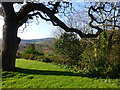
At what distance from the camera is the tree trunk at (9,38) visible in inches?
363

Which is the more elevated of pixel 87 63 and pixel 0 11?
pixel 0 11

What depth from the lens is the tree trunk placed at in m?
9.22

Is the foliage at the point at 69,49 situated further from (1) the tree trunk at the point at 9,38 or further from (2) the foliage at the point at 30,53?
(2) the foliage at the point at 30,53

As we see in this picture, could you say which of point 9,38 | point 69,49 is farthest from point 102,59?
point 9,38

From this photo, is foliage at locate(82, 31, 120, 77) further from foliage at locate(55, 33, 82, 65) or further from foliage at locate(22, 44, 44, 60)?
foliage at locate(22, 44, 44, 60)

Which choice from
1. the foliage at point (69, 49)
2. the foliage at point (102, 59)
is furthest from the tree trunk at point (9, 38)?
the foliage at point (69, 49)

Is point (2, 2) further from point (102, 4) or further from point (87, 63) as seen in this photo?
point (102, 4)

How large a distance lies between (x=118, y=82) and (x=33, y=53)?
53.1 ft

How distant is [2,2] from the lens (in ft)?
30.6

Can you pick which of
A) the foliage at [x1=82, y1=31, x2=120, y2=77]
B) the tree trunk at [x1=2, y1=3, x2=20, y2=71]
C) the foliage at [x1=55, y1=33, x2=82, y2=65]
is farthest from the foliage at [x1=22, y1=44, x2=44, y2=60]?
the foliage at [x1=82, y1=31, x2=120, y2=77]

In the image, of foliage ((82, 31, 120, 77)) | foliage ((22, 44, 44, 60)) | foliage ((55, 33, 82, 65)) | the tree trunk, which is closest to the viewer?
foliage ((82, 31, 120, 77))

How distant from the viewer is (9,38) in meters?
9.23

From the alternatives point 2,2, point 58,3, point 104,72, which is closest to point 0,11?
point 2,2

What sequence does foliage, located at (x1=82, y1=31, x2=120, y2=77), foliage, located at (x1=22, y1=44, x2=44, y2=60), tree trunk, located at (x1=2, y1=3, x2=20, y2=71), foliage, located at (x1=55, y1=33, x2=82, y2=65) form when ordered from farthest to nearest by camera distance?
foliage, located at (x1=22, y1=44, x2=44, y2=60) → foliage, located at (x1=55, y1=33, x2=82, y2=65) → tree trunk, located at (x1=2, y1=3, x2=20, y2=71) → foliage, located at (x1=82, y1=31, x2=120, y2=77)
